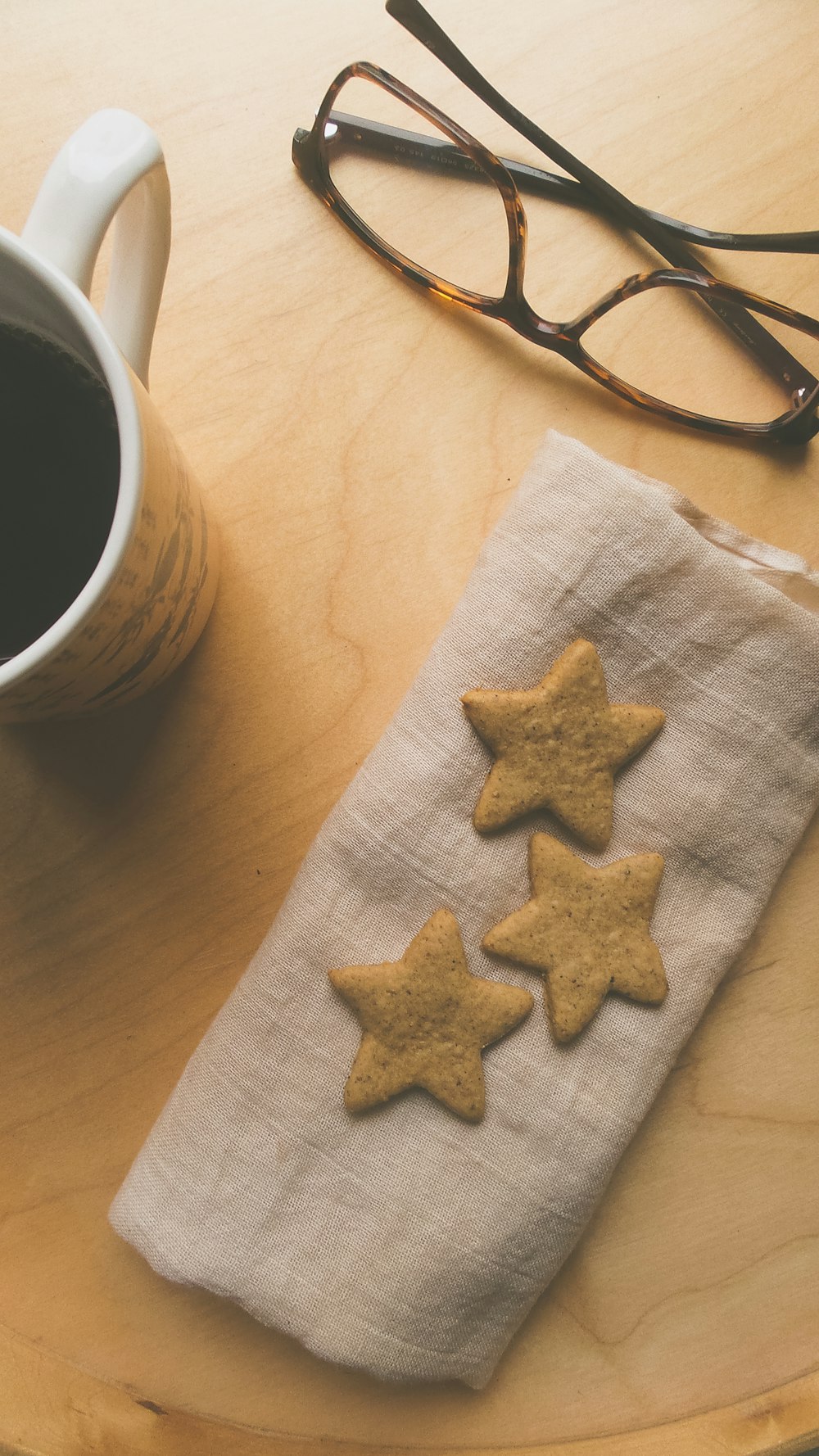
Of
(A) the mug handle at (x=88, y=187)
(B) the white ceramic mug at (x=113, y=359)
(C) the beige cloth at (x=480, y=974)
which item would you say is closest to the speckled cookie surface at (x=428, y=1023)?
(C) the beige cloth at (x=480, y=974)

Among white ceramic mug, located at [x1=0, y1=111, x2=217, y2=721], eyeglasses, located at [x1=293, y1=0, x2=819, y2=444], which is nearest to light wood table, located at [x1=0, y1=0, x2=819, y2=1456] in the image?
eyeglasses, located at [x1=293, y1=0, x2=819, y2=444]

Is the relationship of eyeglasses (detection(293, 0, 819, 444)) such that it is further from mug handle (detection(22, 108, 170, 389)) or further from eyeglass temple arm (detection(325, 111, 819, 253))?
mug handle (detection(22, 108, 170, 389))

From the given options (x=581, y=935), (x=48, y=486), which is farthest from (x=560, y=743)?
(x=48, y=486)

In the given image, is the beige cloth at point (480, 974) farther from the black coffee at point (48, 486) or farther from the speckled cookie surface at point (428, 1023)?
the black coffee at point (48, 486)

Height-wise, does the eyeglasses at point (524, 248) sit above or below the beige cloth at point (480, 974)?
above

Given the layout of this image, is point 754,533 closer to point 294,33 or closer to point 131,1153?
point 294,33

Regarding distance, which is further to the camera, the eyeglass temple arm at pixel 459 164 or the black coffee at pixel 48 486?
the eyeglass temple arm at pixel 459 164

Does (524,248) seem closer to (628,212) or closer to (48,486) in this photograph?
(628,212)
